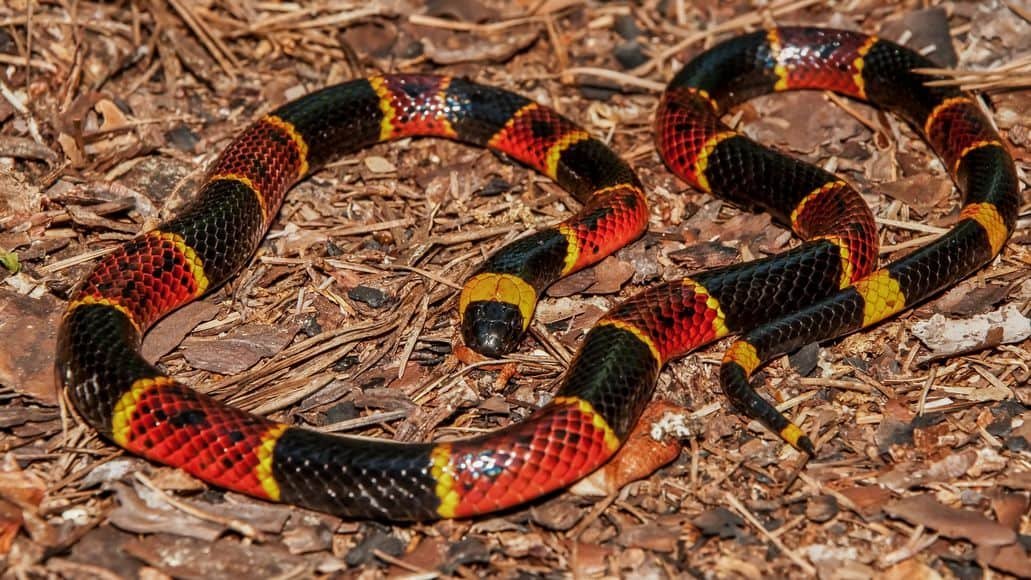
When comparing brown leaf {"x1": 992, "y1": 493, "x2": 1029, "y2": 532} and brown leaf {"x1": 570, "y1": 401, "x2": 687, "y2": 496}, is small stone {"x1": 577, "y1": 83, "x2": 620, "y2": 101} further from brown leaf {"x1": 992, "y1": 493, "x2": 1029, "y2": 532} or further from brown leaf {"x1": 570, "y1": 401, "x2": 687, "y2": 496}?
brown leaf {"x1": 992, "y1": 493, "x2": 1029, "y2": 532}

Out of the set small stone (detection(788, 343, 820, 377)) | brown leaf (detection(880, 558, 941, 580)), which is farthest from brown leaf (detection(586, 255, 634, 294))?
brown leaf (detection(880, 558, 941, 580))

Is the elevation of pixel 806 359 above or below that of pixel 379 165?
below

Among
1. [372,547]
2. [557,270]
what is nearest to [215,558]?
[372,547]

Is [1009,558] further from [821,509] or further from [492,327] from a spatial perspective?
[492,327]

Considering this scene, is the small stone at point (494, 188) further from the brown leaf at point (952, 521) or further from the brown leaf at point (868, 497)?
the brown leaf at point (952, 521)

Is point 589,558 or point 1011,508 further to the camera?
point 1011,508

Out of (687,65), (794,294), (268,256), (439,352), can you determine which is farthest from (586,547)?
(687,65)
